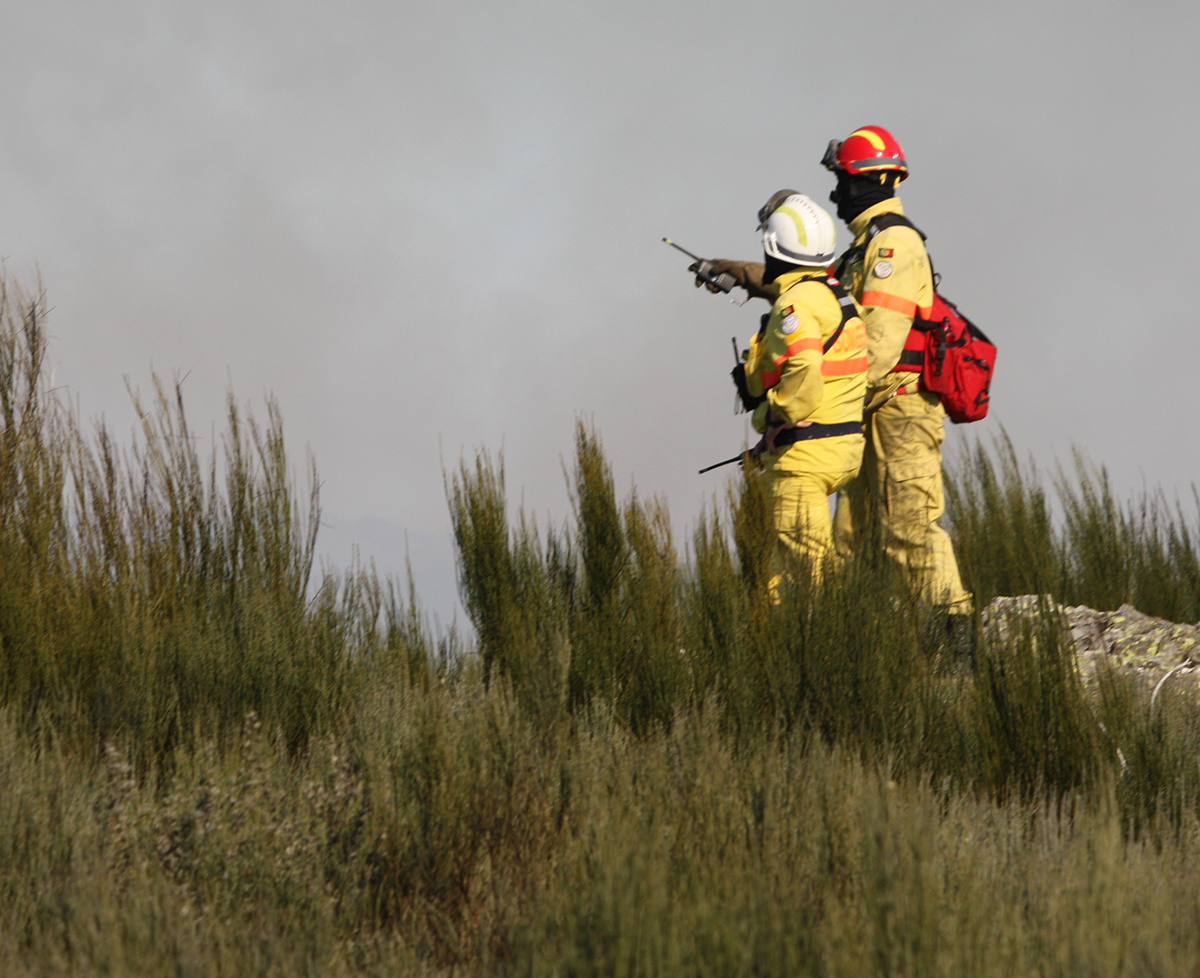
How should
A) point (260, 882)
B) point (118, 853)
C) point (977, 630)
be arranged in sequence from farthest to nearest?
1. point (977, 630)
2. point (118, 853)
3. point (260, 882)

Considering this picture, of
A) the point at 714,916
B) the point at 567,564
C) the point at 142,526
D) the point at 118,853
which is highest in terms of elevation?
the point at 142,526

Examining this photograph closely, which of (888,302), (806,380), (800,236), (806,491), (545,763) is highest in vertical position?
(800,236)

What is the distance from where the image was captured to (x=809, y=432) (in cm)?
530

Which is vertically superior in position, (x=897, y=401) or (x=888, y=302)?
(x=888, y=302)

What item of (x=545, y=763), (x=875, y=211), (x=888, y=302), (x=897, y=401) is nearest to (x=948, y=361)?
(x=897, y=401)

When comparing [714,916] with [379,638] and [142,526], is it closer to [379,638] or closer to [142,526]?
[379,638]

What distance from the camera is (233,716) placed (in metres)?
4.61

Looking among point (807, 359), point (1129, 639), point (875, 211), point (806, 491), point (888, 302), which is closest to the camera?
point (807, 359)

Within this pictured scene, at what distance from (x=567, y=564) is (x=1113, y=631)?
12.3ft

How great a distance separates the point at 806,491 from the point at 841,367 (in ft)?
2.05

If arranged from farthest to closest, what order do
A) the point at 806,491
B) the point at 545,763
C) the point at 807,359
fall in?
the point at 806,491, the point at 807,359, the point at 545,763

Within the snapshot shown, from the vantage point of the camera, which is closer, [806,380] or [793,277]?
[806,380]

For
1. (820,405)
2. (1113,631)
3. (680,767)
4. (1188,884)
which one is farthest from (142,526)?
(1113,631)

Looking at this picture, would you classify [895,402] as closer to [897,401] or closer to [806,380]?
[897,401]
